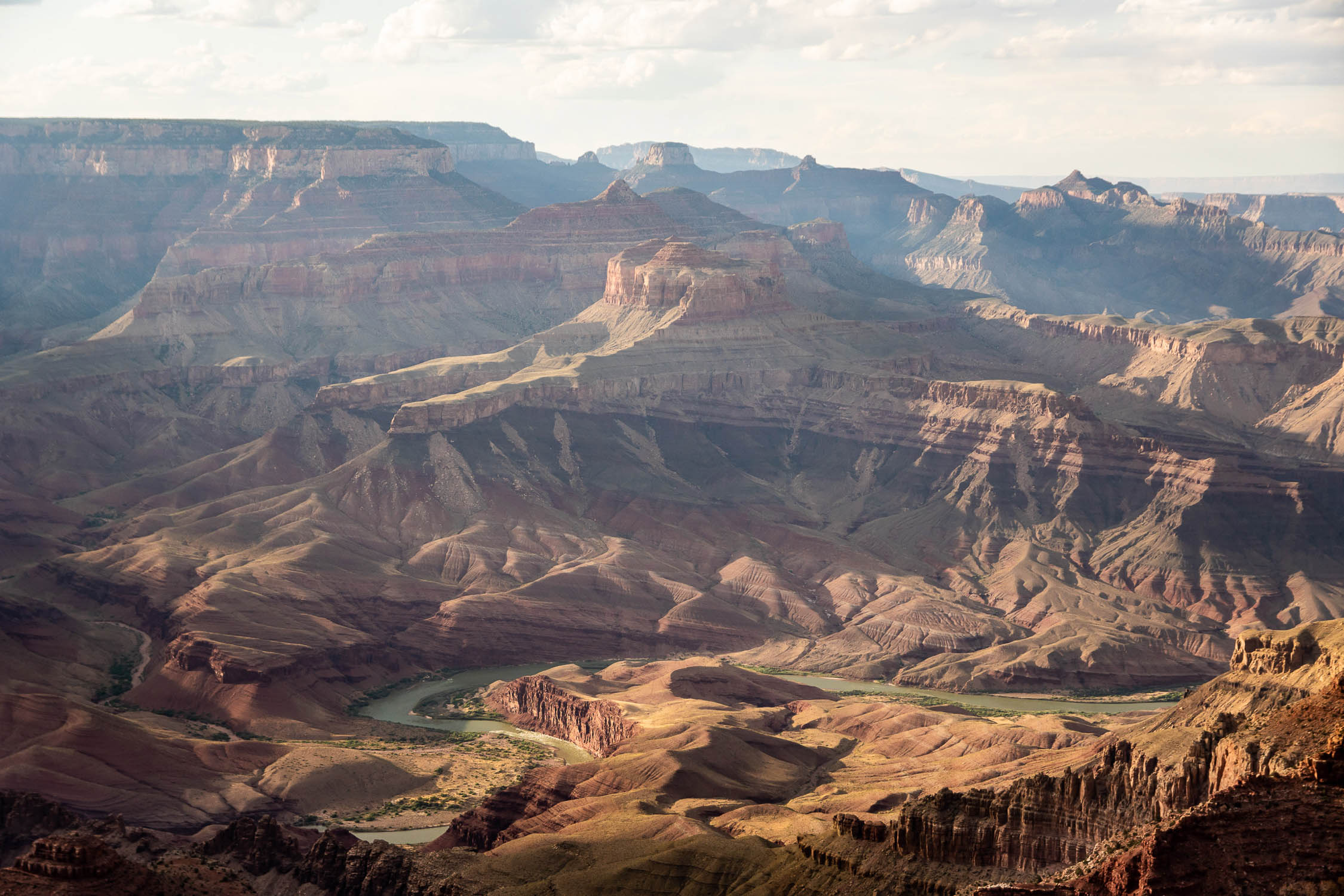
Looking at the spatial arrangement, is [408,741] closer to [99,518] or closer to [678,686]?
[678,686]

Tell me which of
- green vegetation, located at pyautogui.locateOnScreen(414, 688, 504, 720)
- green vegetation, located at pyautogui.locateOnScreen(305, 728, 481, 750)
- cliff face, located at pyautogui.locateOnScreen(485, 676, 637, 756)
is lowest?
green vegetation, located at pyautogui.locateOnScreen(414, 688, 504, 720)

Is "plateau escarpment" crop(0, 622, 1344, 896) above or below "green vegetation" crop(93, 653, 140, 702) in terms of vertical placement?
above

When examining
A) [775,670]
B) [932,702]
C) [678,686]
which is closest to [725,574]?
[775,670]

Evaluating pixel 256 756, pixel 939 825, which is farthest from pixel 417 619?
pixel 939 825

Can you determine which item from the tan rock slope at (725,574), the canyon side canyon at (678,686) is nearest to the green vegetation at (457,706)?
the canyon side canyon at (678,686)

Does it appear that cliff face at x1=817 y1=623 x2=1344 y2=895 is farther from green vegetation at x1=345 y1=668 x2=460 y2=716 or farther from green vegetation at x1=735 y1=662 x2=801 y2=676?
green vegetation at x1=345 y1=668 x2=460 y2=716

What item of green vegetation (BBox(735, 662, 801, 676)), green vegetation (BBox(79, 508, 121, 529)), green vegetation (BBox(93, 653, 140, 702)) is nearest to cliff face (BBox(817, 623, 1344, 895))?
green vegetation (BBox(735, 662, 801, 676))

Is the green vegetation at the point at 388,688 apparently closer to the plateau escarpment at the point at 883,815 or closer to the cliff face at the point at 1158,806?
the plateau escarpment at the point at 883,815

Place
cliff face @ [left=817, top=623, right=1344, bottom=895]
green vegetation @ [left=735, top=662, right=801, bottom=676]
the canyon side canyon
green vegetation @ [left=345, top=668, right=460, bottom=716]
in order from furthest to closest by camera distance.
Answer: green vegetation @ [left=735, top=662, right=801, bottom=676], green vegetation @ [left=345, top=668, right=460, bottom=716], the canyon side canyon, cliff face @ [left=817, top=623, right=1344, bottom=895]
